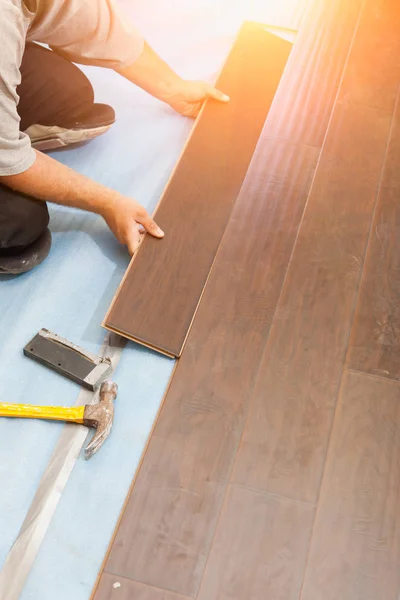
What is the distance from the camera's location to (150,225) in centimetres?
217

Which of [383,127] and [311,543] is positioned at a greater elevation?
[383,127]

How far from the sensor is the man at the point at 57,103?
186cm

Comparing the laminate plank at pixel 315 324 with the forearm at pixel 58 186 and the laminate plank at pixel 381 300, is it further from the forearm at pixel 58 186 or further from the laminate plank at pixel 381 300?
the forearm at pixel 58 186

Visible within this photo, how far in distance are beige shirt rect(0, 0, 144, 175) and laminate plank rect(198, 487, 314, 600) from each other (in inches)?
46.4

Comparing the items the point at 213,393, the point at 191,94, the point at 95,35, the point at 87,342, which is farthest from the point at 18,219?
the point at 191,94

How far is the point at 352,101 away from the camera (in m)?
2.76

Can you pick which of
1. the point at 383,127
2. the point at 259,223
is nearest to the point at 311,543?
the point at 259,223

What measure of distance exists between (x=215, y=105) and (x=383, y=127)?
712 mm

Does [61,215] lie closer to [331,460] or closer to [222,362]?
[222,362]

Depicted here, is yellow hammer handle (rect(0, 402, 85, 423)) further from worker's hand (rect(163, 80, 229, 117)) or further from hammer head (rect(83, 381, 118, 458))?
worker's hand (rect(163, 80, 229, 117))

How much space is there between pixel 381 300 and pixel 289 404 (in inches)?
21.1

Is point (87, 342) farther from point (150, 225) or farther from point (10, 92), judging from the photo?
point (10, 92)

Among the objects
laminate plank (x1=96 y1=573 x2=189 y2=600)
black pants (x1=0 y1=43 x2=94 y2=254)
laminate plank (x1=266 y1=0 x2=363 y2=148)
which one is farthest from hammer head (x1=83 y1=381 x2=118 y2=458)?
Answer: laminate plank (x1=266 y1=0 x2=363 y2=148)

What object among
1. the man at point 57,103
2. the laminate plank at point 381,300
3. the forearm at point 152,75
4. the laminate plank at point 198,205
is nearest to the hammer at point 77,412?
the laminate plank at point 198,205
